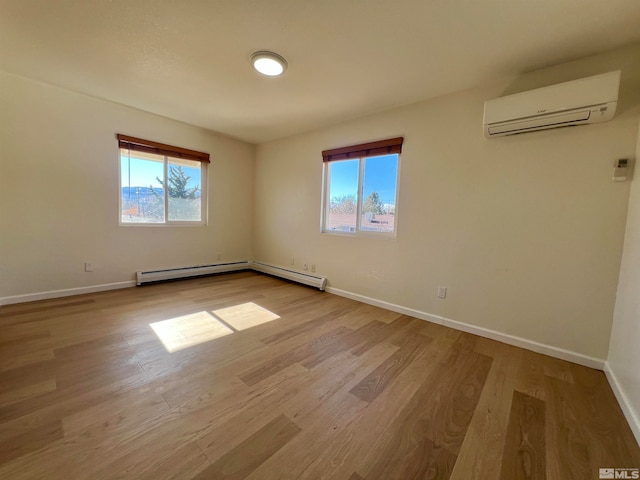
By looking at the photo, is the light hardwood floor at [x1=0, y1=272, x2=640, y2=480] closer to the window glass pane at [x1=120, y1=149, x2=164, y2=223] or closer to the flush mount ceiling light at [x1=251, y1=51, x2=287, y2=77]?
the window glass pane at [x1=120, y1=149, x2=164, y2=223]

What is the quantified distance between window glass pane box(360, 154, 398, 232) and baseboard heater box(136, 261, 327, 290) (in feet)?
3.88

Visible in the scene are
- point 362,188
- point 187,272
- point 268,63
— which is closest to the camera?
point 268,63

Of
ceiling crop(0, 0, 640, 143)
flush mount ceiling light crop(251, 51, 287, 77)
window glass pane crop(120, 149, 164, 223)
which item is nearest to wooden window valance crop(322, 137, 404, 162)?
ceiling crop(0, 0, 640, 143)

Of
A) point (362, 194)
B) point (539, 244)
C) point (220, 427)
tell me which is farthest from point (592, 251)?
point (220, 427)

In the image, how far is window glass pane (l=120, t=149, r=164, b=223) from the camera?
3619mm

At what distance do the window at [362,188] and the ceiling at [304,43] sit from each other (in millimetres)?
607

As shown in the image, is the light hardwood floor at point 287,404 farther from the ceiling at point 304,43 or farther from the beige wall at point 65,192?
the ceiling at point 304,43

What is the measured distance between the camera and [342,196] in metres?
3.81

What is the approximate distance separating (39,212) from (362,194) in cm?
396

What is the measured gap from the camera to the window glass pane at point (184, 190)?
410 centimetres

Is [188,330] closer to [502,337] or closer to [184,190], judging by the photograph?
[184,190]

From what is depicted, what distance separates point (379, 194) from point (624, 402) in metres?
2.66

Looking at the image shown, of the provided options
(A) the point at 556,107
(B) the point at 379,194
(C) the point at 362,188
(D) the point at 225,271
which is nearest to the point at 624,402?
(A) the point at 556,107

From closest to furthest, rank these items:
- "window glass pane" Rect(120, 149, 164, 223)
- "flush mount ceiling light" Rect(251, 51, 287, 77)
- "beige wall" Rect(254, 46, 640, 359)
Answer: "beige wall" Rect(254, 46, 640, 359) → "flush mount ceiling light" Rect(251, 51, 287, 77) → "window glass pane" Rect(120, 149, 164, 223)
